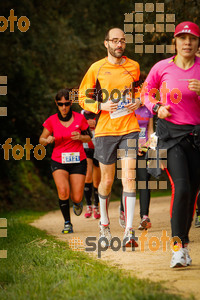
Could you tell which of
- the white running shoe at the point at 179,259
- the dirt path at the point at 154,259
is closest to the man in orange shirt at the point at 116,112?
the dirt path at the point at 154,259

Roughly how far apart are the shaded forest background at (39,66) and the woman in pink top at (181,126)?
14.1 meters

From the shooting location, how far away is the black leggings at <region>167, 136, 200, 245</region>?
5.71m

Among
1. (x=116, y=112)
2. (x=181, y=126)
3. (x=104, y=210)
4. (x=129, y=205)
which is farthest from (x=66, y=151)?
(x=181, y=126)

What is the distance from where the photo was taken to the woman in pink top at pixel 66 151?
9.82 metres

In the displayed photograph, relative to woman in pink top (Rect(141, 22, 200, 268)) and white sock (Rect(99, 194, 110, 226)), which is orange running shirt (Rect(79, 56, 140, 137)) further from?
woman in pink top (Rect(141, 22, 200, 268))

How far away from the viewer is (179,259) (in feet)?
18.3

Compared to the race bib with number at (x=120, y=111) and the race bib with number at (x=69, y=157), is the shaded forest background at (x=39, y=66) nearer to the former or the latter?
the race bib with number at (x=69, y=157)

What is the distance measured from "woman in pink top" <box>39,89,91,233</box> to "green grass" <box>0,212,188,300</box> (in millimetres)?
1899

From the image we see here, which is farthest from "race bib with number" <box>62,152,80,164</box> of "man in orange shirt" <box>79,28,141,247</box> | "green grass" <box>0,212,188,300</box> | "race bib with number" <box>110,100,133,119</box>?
"race bib with number" <box>110,100,133,119</box>

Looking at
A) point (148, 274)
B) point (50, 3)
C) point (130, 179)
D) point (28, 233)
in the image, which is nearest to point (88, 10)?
point (50, 3)

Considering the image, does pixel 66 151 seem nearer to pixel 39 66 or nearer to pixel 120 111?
pixel 120 111

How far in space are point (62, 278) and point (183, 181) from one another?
143 centimetres

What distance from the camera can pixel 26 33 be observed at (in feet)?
78.3

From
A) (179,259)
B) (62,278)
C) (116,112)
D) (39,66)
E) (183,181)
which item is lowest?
(62,278)
